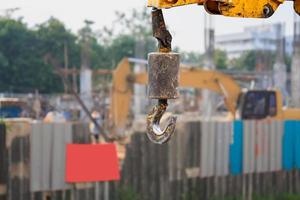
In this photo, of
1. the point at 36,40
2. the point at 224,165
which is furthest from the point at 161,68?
the point at 36,40

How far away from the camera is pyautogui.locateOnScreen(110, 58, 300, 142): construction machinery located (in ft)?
45.2

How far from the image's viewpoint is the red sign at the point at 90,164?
25.5 feet

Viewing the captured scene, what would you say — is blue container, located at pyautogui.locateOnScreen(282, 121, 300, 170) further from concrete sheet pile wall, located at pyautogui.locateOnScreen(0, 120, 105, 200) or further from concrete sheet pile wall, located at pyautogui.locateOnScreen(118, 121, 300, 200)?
concrete sheet pile wall, located at pyautogui.locateOnScreen(0, 120, 105, 200)

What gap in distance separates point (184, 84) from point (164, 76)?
11.1 metres

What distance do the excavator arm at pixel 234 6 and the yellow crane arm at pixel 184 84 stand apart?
10816 millimetres

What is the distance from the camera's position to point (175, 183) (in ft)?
29.0

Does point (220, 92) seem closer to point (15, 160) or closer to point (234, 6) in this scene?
point (15, 160)

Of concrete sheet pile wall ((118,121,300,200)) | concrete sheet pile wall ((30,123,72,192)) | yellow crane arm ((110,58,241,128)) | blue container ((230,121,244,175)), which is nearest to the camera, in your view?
concrete sheet pile wall ((30,123,72,192))

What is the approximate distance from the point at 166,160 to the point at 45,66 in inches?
1078

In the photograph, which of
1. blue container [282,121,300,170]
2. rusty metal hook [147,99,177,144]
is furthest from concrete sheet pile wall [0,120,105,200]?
rusty metal hook [147,99,177,144]

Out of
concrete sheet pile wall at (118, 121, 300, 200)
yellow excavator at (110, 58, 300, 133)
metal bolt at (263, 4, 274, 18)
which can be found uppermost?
metal bolt at (263, 4, 274, 18)

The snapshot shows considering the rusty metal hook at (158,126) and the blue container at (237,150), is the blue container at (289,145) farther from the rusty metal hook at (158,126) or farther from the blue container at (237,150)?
the rusty metal hook at (158,126)

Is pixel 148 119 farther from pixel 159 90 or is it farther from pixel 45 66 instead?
pixel 45 66

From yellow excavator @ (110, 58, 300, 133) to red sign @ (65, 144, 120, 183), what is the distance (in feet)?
18.8
